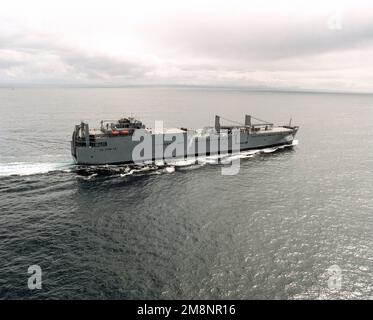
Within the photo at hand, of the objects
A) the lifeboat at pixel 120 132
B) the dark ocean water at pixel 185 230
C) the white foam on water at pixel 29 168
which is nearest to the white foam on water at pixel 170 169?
the dark ocean water at pixel 185 230

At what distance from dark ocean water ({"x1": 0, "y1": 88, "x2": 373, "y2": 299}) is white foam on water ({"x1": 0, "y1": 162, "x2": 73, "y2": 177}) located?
0.26m

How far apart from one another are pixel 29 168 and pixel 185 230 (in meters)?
43.5

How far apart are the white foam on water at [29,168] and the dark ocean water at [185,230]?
0.26 m

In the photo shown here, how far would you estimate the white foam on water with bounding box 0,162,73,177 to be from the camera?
6519 cm

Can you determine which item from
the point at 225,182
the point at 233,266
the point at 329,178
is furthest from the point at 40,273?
the point at 329,178

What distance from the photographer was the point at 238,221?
4678 cm

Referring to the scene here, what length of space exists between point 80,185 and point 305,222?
1681 inches

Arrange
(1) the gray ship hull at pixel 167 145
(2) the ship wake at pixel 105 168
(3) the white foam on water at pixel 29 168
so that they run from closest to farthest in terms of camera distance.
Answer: (3) the white foam on water at pixel 29 168, (2) the ship wake at pixel 105 168, (1) the gray ship hull at pixel 167 145

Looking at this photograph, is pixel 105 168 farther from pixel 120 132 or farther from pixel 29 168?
pixel 29 168

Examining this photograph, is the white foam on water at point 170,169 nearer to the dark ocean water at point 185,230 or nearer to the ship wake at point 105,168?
the ship wake at point 105,168

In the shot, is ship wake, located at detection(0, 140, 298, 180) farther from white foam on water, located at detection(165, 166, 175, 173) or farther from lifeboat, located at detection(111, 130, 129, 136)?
lifeboat, located at detection(111, 130, 129, 136)

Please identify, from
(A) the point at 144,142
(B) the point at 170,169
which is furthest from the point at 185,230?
(A) the point at 144,142

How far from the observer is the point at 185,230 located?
43719mm

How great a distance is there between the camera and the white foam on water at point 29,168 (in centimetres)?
6519
